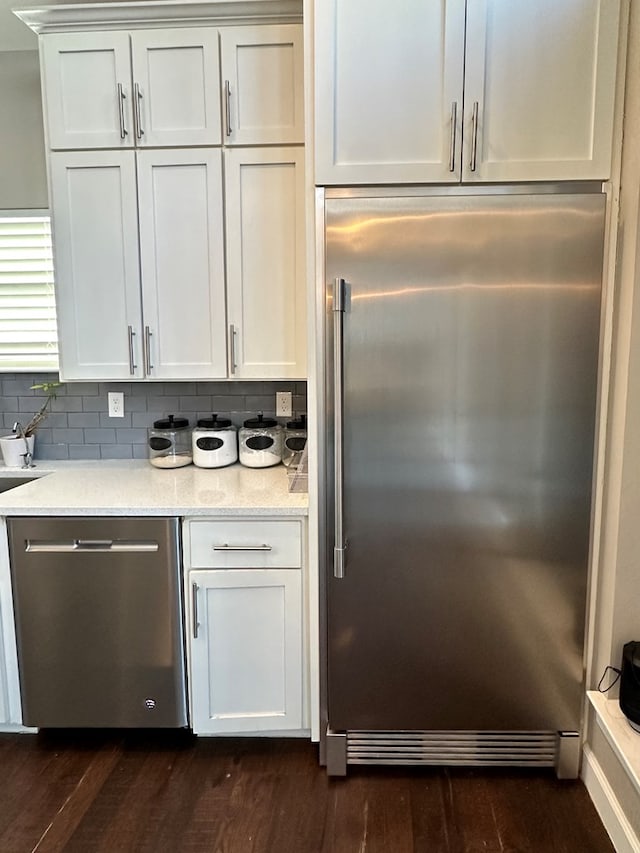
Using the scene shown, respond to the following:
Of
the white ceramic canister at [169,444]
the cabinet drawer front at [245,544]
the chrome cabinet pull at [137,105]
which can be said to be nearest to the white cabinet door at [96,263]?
the chrome cabinet pull at [137,105]

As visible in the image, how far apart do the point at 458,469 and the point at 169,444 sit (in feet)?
4.00

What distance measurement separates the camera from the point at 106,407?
2.49m

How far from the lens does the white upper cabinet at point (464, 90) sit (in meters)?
1.53

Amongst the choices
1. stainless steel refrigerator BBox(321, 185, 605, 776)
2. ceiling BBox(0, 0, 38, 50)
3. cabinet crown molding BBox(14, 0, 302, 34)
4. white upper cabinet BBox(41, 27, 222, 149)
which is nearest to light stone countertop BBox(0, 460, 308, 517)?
stainless steel refrigerator BBox(321, 185, 605, 776)

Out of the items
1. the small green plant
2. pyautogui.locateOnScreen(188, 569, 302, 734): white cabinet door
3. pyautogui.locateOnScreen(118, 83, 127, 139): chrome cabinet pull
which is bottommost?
pyautogui.locateOnScreen(188, 569, 302, 734): white cabinet door

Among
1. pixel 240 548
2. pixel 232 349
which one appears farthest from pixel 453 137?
pixel 240 548

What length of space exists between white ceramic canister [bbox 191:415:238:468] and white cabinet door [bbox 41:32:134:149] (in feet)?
3.54

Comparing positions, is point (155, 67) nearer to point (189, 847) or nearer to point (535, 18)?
point (535, 18)

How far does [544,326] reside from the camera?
5.30ft

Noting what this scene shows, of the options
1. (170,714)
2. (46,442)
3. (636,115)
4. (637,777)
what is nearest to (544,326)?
(636,115)

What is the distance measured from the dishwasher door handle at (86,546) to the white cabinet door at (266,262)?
2.34 feet

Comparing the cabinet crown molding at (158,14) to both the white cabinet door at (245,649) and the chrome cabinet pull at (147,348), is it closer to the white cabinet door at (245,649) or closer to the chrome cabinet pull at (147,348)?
the chrome cabinet pull at (147,348)

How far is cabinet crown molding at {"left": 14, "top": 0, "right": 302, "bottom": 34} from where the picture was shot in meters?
1.91

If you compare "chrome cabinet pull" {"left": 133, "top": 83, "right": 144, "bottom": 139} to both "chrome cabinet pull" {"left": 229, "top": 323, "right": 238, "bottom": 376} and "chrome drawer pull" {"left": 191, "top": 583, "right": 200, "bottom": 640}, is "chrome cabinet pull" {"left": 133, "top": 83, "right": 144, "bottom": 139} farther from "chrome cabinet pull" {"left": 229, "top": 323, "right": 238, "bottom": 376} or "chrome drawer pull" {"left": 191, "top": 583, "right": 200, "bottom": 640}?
"chrome drawer pull" {"left": 191, "top": 583, "right": 200, "bottom": 640}
